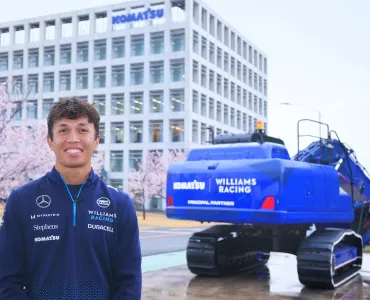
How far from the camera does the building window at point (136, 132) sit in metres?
67.8

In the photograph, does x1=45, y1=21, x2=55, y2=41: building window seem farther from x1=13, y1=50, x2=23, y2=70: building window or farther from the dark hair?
the dark hair

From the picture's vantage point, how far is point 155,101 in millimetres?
67375

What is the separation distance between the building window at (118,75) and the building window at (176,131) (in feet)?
29.4

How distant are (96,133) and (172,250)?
15622 millimetres

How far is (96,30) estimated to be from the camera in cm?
→ 7256

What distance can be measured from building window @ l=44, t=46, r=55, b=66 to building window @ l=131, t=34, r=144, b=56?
12.7m

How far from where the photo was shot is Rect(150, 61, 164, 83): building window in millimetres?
67062

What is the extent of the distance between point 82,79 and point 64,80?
3.00 meters

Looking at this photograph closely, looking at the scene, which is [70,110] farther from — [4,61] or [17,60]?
[4,61]

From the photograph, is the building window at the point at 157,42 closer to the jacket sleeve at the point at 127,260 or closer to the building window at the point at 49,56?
the building window at the point at 49,56

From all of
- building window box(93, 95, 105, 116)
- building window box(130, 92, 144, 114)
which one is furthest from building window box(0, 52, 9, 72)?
building window box(130, 92, 144, 114)

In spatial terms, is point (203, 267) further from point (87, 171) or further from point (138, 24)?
point (138, 24)

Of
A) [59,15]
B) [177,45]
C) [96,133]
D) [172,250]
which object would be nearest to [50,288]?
[96,133]

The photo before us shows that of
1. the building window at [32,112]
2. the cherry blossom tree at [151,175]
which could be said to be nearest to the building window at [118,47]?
the cherry blossom tree at [151,175]
